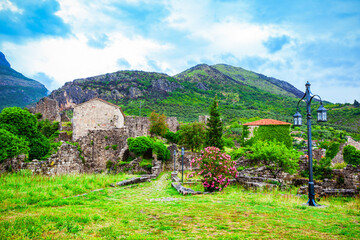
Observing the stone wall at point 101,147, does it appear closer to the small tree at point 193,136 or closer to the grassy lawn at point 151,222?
the grassy lawn at point 151,222

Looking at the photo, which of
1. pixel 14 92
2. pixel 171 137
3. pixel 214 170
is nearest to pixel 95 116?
pixel 171 137

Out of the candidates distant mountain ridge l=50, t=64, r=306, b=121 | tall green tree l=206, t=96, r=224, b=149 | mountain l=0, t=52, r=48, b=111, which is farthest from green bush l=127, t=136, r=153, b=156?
distant mountain ridge l=50, t=64, r=306, b=121

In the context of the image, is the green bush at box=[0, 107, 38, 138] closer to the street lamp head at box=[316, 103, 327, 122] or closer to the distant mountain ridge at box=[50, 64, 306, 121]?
the street lamp head at box=[316, 103, 327, 122]

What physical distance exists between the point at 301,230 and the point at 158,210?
129 inches

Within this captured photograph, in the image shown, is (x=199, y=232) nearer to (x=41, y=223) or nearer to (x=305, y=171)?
(x=41, y=223)

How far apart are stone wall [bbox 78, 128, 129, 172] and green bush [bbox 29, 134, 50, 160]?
4903mm

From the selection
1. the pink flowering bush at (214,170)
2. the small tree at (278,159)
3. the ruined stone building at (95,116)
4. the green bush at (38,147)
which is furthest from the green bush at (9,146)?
the ruined stone building at (95,116)

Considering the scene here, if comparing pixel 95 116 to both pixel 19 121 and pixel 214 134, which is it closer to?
pixel 214 134

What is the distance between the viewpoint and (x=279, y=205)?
22.9ft

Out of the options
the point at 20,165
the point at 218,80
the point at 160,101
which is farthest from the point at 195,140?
the point at 218,80

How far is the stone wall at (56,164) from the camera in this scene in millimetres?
9725

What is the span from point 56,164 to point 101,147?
19.2 feet

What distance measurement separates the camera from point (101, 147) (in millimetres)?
18172

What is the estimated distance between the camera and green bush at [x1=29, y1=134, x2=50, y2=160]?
1155cm
